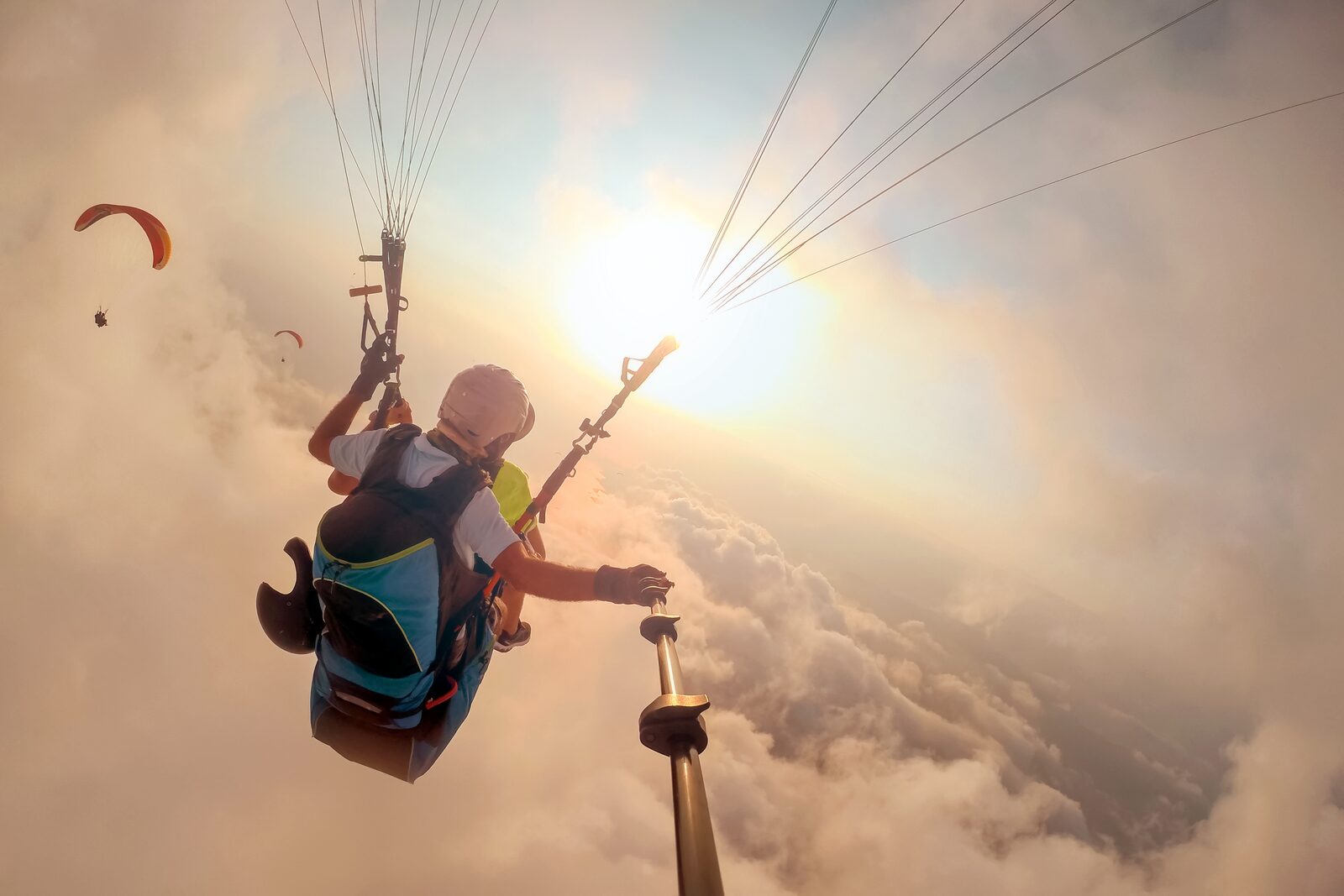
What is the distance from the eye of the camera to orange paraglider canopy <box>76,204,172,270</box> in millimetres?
17312

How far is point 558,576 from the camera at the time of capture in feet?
10.6

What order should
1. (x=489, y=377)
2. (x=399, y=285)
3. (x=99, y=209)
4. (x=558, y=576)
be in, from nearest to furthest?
(x=558, y=576), (x=489, y=377), (x=399, y=285), (x=99, y=209)

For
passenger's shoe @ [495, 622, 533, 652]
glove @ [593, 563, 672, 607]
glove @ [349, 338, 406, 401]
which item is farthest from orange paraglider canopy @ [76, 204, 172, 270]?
glove @ [593, 563, 672, 607]

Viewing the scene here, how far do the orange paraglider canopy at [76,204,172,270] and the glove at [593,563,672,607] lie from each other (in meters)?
22.1

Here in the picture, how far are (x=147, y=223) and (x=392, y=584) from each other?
24.0 m

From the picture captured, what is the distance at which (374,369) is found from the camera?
5203 mm

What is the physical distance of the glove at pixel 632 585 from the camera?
320 cm

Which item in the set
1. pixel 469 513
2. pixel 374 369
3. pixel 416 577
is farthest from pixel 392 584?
pixel 374 369

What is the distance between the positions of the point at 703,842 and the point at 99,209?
87.3ft

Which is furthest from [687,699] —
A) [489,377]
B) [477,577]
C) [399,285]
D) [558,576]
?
[399,285]

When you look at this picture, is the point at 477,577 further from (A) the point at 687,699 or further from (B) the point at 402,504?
(A) the point at 687,699

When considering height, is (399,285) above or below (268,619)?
above

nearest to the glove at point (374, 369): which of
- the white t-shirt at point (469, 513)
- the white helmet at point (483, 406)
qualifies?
the white helmet at point (483, 406)

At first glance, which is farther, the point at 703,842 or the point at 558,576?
the point at 558,576
